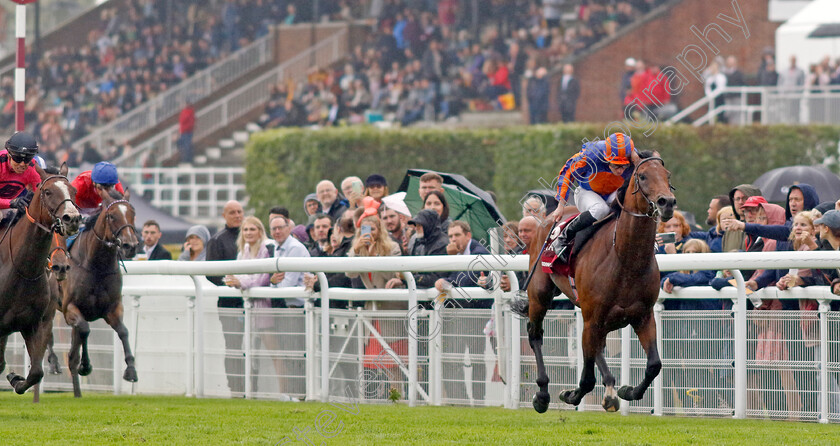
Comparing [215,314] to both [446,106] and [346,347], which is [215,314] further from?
[446,106]

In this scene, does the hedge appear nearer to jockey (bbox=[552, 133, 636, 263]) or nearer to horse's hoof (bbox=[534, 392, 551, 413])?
jockey (bbox=[552, 133, 636, 263])

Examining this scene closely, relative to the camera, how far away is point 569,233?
7.69m

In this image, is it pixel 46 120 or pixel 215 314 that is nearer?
pixel 215 314

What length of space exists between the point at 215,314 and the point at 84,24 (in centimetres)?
2675

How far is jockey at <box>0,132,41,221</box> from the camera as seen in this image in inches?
342

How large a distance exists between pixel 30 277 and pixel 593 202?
3.82 m

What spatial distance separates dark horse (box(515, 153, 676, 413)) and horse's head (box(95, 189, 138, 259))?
3.46m

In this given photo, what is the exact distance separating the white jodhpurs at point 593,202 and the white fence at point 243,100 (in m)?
19.4

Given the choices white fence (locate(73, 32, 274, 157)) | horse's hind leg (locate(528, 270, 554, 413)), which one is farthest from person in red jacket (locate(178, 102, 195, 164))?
horse's hind leg (locate(528, 270, 554, 413))

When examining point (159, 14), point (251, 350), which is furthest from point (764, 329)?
point (159, 14)

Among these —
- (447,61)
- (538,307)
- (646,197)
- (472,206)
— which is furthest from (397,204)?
(447,61)

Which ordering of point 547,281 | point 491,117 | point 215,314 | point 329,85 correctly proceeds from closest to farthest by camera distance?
point 547,281 < point 215,314 < point 491,117 < point 329,85

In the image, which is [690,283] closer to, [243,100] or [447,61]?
[447,61]

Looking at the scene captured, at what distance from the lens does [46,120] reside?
2972cm
